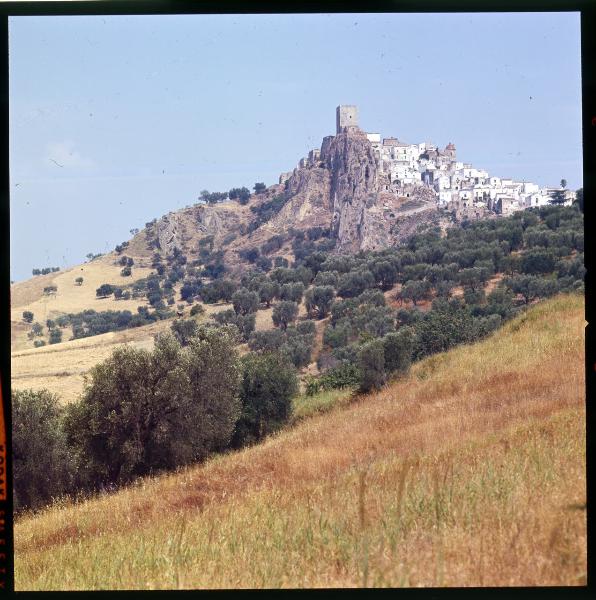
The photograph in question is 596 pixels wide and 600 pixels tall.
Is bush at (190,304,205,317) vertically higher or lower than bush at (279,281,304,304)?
lower

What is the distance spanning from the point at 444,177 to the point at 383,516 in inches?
554

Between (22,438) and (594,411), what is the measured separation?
18.2 meters

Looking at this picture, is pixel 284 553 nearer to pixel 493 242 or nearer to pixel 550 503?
pixel 550 503

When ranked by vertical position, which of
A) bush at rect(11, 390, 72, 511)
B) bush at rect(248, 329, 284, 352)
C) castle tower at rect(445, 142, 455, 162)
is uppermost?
castle tower at rect(445, 142, 455, 162)

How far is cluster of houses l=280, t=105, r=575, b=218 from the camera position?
54.5 ft

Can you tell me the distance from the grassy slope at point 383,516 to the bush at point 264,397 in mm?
12122

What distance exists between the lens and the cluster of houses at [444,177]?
16625 millimetres

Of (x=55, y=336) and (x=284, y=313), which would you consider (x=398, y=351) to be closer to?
(x=284, y=313)

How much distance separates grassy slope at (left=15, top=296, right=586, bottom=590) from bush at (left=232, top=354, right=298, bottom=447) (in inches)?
477

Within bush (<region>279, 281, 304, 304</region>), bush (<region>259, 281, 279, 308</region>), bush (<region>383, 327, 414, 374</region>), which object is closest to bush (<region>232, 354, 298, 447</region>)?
bush (<region>383, 327, 414, 374</region>)

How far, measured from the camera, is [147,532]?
7191 millimetres

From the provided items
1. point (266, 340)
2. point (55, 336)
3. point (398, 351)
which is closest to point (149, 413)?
point (398, 351)

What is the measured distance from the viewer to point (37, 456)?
2073 cm

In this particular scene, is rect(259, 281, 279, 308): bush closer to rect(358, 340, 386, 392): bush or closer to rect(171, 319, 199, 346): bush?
rect(171, 319, 199, 346): bush
